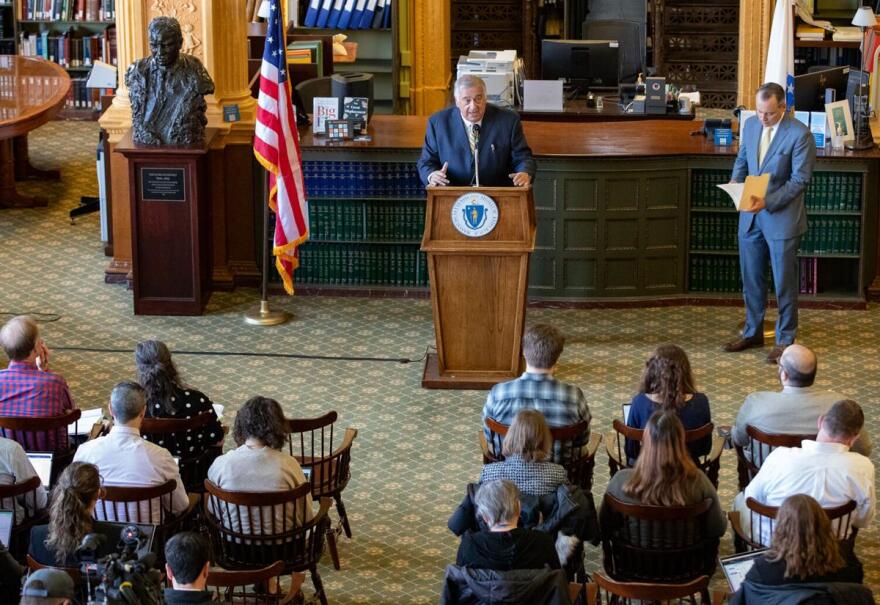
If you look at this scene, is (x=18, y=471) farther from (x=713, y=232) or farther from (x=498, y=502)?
(x=713, y=232)

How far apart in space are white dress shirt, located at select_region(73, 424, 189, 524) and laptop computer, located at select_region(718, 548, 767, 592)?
78.3 inches

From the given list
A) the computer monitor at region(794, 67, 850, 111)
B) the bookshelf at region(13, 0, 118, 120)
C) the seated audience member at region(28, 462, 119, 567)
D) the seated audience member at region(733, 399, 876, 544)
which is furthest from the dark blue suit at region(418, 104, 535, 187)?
the bookshelf at region(13, 0, 118, 120)

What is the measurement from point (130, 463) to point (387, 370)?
129 inches

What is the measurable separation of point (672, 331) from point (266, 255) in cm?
255

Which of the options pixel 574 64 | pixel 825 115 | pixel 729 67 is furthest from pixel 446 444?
pixel 729 67

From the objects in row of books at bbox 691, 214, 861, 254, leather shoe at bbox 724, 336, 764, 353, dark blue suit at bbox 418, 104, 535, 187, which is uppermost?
dark blue suit at bbox 418, 104, 535, 187

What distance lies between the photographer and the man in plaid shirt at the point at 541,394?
6086 mm

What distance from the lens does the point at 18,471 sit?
563cm

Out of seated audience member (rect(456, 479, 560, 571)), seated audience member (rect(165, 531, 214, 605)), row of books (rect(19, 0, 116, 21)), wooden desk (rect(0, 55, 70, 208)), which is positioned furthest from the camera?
row of books (rect(19, 0, 116, 21))

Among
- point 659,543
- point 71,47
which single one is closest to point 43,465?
point 659,543

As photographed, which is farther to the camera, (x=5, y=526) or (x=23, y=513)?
(x=23, y=513)

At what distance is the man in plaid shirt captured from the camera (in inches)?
240

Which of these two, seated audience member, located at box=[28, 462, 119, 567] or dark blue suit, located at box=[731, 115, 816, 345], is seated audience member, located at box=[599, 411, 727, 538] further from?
dark blue suit, located at box=[731, 115, 816, 345]

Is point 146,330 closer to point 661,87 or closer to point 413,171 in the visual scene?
point 413,171
